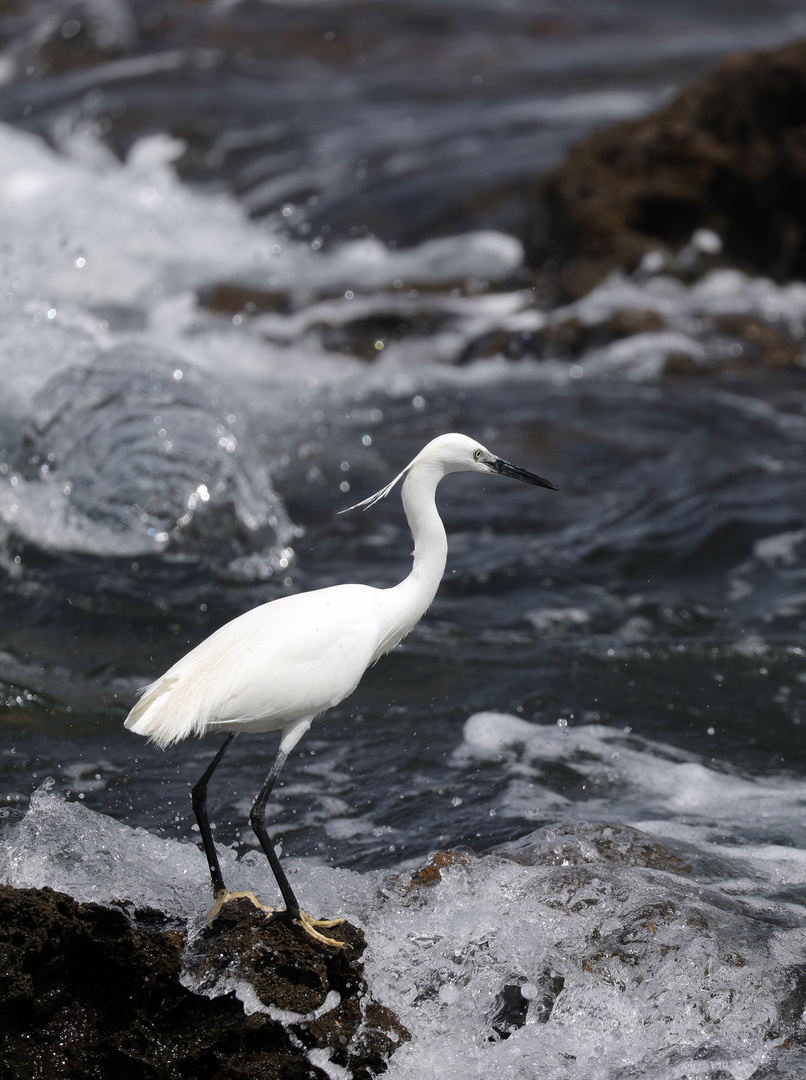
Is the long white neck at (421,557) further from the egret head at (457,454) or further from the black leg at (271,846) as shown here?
the black leg at (271,846)

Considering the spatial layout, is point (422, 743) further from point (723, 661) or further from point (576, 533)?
point (576, 533)

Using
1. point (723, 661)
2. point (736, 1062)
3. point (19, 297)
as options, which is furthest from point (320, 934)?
point (19, 297)

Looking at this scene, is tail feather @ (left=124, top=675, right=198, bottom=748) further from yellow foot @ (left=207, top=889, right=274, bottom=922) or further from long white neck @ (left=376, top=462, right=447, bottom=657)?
long white neck @ (left=376, top=462, right=447, bottom=657)

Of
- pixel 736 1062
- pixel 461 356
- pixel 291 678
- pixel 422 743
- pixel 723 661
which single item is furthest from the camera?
pixel 461 356

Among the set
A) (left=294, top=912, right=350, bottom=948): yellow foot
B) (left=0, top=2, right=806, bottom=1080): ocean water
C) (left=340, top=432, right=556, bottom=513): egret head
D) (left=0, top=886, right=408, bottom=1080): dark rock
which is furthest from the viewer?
(left=340, top=432, right=556, bottom=513): egret head

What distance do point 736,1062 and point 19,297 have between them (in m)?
8.51

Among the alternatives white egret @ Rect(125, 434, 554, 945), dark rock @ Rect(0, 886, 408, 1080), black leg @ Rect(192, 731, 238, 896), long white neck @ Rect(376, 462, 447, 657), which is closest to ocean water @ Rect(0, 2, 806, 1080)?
black leg @ Rect(192, 731, 238, 896)

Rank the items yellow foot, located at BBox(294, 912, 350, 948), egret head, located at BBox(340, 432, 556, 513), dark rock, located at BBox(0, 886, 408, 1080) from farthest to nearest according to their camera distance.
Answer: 1. egret head, located at BBox(340, 432, 556, 513)
2. yellow foot, located at BBox(294, 912, 350, 948)
3. dark rock, located at BBox(0, 886, 408, 1080)

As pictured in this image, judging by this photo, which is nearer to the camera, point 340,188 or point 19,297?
point 19,297

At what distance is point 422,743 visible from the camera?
197 inches

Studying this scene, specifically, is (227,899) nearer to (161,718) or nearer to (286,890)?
(286,890)

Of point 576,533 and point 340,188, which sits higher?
point 340,188

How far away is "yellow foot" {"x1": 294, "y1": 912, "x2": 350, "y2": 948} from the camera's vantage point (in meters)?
3.10

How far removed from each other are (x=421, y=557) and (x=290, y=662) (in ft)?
1.82
